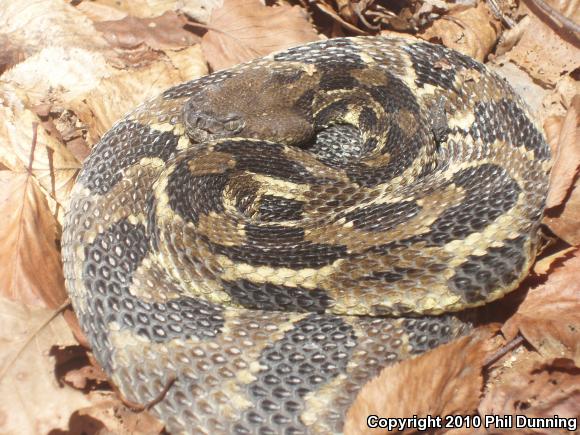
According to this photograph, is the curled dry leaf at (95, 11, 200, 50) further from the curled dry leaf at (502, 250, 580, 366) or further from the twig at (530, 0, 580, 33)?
the curled dry leaf at (502, 250, 580, 366)

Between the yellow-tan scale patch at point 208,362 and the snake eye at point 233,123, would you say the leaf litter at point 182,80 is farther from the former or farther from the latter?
the snake eye at point 233,123

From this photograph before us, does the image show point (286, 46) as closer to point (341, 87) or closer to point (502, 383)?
point (341, 87)

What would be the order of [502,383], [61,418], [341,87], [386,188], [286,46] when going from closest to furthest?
1. [61,418]
2. [502,383]
3. [386,188]
4. [341,87]
5. [286,46]

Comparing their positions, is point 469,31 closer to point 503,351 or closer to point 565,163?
point 565,163

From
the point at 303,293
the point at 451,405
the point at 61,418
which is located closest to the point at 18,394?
the point at 61,418

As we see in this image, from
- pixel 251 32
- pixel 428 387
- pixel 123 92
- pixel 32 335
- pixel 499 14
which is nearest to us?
pixel 428 387

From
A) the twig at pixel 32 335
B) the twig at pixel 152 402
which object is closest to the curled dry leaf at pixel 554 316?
the twig at pixel 152 402

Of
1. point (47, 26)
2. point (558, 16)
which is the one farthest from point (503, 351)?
point (47, 26)
